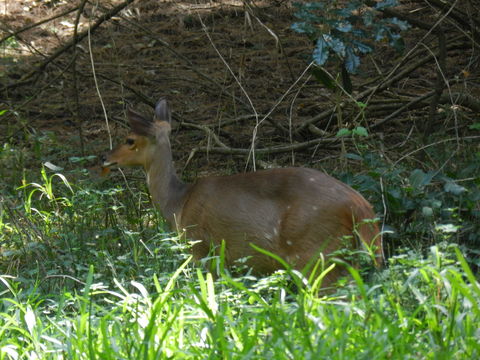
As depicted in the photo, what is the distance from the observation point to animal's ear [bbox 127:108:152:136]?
6395mm

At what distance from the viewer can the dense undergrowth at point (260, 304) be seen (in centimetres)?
330

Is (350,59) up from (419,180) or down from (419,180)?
up

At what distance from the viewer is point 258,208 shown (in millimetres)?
5488

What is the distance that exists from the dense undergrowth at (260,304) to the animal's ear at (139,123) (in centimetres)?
78

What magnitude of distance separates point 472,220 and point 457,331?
7.47ft

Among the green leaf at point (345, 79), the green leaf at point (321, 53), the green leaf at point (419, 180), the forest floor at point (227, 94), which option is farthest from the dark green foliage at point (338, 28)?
the green leaf at point (419, 180)

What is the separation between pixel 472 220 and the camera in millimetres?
5504

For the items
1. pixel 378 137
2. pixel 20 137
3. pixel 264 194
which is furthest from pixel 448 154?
pixel 20 137

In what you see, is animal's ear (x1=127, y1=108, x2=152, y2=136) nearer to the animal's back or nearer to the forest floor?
the forest floor

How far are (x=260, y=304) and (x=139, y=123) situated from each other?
2.79m

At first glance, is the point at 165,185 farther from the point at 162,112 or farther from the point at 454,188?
the point at 454,188

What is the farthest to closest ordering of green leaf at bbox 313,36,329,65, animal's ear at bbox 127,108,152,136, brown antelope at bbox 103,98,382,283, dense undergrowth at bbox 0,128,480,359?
1. animal's ear at bbox 127,108,152,136
2. green leaf at bbox 313,36,329,65
3. brown antelope at bbox 103,98,382,283
4. dense undergrowth at bbox 0,128,480,359

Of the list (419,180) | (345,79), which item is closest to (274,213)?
(419,180)

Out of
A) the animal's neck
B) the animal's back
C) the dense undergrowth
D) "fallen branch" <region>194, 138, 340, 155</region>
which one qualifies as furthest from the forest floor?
the animal's back
